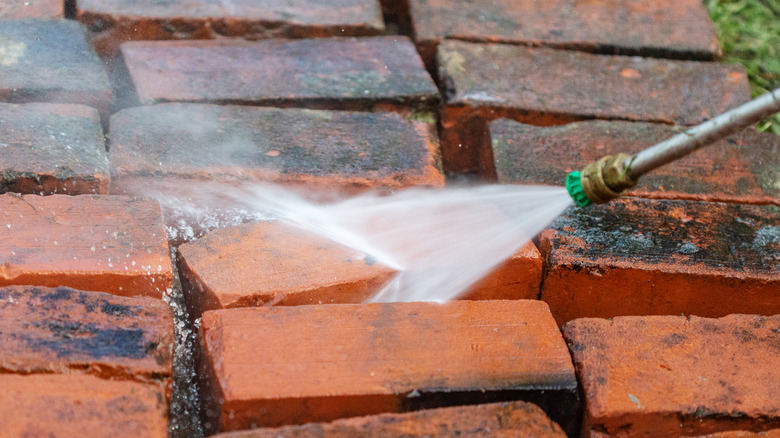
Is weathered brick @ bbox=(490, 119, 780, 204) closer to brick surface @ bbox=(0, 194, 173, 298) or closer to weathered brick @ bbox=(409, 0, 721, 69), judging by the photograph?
weathered brick @ bbox=(409, 0, 721, 69)

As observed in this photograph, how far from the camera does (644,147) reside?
246cm

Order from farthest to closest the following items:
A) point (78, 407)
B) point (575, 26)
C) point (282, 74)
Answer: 1. point (575, 26)
2. point (282, 74)
3. point (78, 407)

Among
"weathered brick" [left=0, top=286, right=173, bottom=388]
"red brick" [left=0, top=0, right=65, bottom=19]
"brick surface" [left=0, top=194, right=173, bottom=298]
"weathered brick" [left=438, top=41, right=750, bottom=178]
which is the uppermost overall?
"red brick" [left=0, top=0, right=65, bottom=19]

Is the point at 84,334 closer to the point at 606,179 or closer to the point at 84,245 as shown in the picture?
the point at 84,245

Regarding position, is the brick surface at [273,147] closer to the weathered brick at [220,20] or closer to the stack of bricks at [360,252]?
the stack of bricks at [360,252]

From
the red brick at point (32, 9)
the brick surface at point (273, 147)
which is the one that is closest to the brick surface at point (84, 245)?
the brick surface at point (273, 147)

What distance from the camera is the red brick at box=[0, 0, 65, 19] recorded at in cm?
269

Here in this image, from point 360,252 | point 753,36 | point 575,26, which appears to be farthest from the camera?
point 753,36

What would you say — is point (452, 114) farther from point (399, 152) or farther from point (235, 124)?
point (235, 124)

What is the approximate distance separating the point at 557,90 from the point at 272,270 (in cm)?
135

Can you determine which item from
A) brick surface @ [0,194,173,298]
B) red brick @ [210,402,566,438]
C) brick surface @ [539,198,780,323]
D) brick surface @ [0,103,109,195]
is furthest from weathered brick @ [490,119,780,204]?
brick surface @ [0,103,109,195]

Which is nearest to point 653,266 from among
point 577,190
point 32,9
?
point 577,190

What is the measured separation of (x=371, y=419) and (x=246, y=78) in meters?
1.44

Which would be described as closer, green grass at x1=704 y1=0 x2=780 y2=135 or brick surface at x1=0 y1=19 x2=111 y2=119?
brick surface at x1=0 y1=19 x2=111 y2=119
